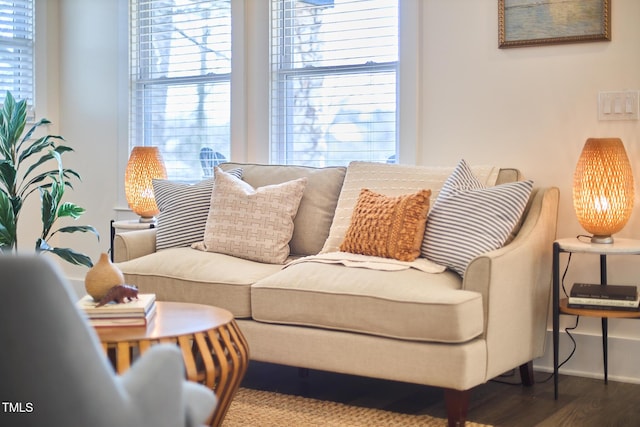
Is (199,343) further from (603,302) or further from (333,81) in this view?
(333,81)

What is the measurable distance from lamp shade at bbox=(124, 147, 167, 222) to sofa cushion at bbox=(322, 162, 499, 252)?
4.13ft

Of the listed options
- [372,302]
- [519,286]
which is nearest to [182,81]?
[372,302]

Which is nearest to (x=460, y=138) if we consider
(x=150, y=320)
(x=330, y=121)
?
(x=330, y=121)

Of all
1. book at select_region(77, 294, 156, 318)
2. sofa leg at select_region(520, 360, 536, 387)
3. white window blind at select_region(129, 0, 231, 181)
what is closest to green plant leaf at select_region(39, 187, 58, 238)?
white window blind at select_region(129, 0, 231, 181)

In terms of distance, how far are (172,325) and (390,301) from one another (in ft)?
Result: 2.69

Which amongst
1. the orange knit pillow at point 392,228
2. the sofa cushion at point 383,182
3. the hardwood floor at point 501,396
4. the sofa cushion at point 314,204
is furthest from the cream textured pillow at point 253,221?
the hardwood floor at point 501,396

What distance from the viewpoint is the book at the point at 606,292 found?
3160 millimetres

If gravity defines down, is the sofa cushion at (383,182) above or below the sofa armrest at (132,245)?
above

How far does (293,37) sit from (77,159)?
1.68m

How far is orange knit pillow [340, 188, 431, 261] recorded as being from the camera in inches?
129

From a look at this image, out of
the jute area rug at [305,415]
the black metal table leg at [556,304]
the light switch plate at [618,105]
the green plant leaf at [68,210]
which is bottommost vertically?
the jute area rug at [305,415]

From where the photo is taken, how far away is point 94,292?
2521 millimetres

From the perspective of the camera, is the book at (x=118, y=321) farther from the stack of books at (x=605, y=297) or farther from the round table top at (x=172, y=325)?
the stack of books at (x=605, y=297)

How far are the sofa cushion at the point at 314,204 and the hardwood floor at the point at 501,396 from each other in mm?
564
